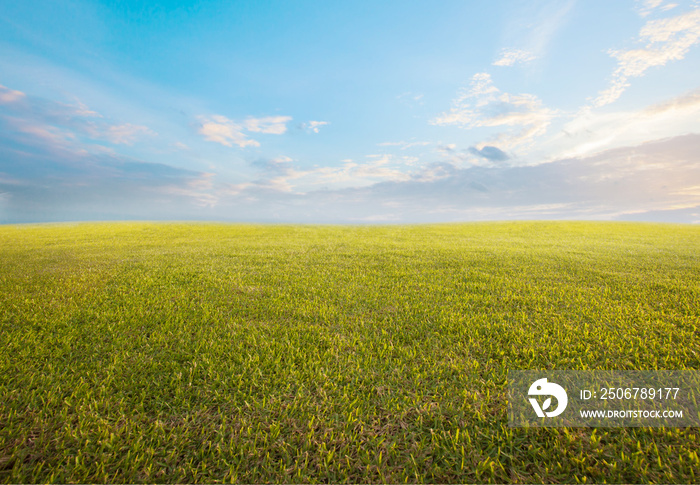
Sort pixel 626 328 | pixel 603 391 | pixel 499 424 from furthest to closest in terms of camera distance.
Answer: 1. pixel 626 328
2. pixel 603 391
3. pixel 499 424

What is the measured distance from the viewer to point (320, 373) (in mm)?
3555

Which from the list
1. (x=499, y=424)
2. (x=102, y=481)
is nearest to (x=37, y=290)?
(x=102, y=481)

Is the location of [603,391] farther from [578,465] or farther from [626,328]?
[626,328]

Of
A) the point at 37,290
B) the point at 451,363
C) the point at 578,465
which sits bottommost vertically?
the point at 578,465

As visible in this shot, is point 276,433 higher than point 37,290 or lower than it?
lower

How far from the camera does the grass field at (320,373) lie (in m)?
2.46

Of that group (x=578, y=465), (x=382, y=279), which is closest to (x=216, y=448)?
(x=578, y=465)

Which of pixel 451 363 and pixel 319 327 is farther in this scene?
pixel 319 327

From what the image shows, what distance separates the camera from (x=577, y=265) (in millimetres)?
9453

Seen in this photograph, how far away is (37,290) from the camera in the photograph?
674 cm

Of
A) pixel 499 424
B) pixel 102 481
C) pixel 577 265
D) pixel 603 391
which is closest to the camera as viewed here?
pixel 102 481

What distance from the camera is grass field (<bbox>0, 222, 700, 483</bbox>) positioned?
8.07 feet

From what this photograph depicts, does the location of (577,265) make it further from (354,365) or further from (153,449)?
(153,449)

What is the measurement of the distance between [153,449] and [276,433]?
3.45ft
